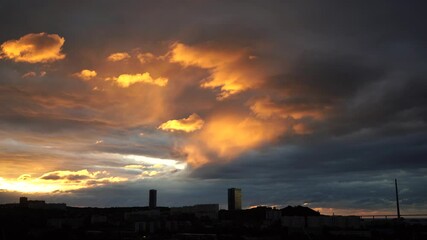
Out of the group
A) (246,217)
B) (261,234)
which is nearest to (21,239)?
(261,234)

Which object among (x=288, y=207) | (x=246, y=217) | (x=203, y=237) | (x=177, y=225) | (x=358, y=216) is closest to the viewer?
(x=203, y=237)

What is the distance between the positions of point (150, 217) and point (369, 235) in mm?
107845

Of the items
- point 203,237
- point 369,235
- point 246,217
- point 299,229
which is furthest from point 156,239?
point 246,217

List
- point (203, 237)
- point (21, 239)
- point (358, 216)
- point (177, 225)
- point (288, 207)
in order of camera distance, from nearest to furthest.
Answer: point (203, 237) → point (21, 239) → point (358, 216) → point (177, 225) → point (288, 207)

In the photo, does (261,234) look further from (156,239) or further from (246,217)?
(246,217)

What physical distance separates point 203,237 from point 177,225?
48.4m

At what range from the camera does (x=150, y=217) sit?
19375 cm

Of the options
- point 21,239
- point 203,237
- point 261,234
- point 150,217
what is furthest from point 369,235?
point 150,217

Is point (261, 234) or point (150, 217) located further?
point (150, 217)

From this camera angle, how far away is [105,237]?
124m

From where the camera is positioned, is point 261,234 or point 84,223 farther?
point 84,223

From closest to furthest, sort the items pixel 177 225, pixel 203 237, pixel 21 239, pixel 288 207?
pixel 203 237 < pixel 21 239 < pixel 177 225 < pixel 288 207

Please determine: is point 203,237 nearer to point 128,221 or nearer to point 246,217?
point 246,217

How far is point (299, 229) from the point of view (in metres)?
122
